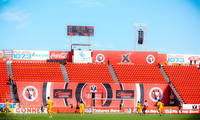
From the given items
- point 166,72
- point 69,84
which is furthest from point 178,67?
point 69,84

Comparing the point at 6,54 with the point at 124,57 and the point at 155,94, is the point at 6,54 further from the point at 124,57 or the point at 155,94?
the point at 155,94

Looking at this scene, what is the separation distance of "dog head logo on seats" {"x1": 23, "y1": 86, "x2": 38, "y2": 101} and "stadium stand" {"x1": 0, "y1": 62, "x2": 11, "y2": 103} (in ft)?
7.27

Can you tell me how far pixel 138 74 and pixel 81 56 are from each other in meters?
10.4

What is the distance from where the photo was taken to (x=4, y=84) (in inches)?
2062

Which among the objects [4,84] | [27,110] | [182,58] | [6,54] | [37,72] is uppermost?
[6,54]

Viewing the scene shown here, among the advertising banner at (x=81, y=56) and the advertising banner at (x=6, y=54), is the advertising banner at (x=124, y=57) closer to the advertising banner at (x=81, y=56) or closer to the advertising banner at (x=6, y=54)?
the advertising banner at (x=81, y=56)

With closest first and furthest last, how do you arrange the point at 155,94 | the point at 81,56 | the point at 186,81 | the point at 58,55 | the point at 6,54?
the point at 155,94, the point at 186,81, the point at 81,56, the point at 6,54, the point at 58,55

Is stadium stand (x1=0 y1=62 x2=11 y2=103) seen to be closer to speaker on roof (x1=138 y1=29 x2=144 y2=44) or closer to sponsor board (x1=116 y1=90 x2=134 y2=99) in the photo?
sponsor board (x1=116 y1=90 x2=134 y2=99)

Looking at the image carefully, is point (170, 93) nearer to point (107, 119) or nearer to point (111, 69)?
point (111, 69)

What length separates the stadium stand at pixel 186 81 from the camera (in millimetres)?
53969

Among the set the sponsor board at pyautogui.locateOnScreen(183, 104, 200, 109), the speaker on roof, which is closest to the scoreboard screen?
the speaker on roof

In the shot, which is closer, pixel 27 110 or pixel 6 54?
pixel 27 110

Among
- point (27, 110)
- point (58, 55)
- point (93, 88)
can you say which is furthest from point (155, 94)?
point (27, 110)

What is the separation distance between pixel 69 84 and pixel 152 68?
1458cm
